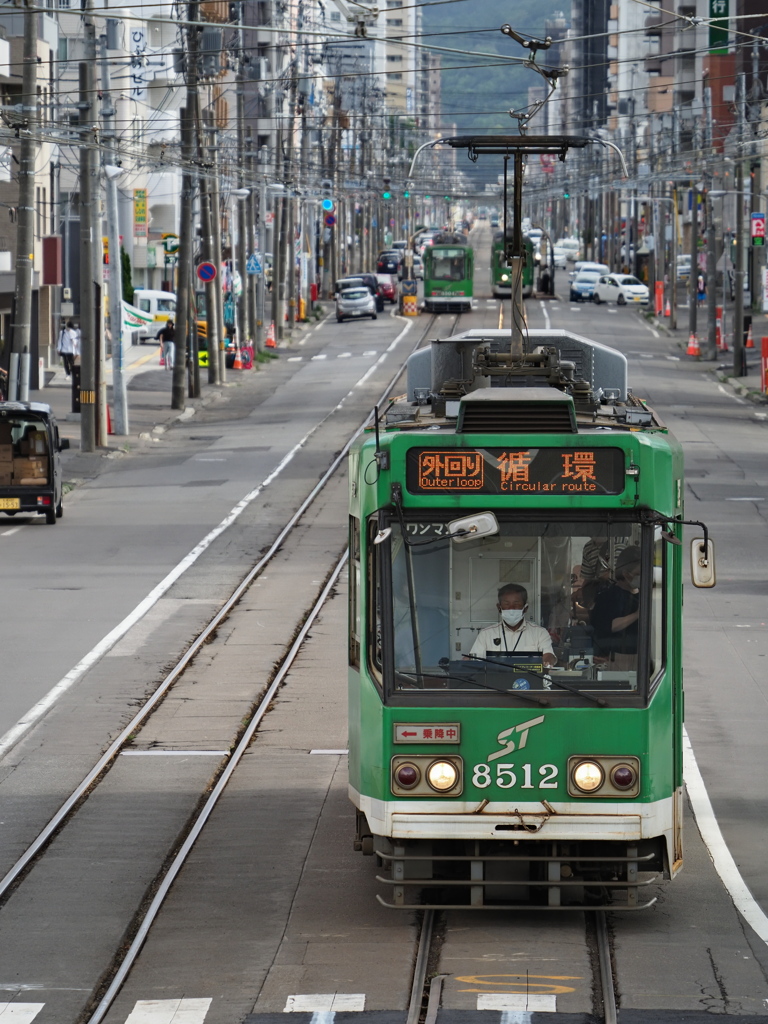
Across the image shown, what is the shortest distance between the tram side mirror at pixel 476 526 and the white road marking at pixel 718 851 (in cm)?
278

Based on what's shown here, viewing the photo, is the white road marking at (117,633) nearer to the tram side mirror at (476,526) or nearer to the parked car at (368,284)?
the tram side mirror at (476,526)

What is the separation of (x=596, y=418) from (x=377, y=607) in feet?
6.01

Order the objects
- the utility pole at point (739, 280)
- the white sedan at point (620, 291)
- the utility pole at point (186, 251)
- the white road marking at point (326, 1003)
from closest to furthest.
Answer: the white road marking at point (326, 1003) < the utility pole at point (186, 251) < the utility pole at point (739, 280) < the white sedan at point (620, 291)

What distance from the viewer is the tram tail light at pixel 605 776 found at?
9.52 m

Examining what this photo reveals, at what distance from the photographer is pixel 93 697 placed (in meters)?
17.2

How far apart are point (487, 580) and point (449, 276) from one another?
233 ft

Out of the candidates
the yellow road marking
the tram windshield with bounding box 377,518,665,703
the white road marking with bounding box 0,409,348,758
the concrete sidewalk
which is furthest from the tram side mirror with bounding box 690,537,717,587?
the concrete sidewalk

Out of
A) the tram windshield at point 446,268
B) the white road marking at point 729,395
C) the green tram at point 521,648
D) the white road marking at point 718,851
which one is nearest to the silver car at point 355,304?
the tram windshield at point 446,268

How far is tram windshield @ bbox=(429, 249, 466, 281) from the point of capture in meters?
79.6

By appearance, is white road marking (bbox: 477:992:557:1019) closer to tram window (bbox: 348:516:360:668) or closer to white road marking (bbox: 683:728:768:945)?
white road marking (bbox: 683:728:768:945)

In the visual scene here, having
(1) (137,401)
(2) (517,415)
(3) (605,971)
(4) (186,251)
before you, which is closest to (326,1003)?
(3) (605,971)

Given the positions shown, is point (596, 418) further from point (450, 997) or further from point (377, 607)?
point (450, 997)

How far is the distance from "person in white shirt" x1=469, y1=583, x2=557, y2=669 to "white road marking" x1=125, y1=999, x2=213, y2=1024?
7.63 ft

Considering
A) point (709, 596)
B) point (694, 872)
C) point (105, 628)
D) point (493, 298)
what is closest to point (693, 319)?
point (493, 298)
